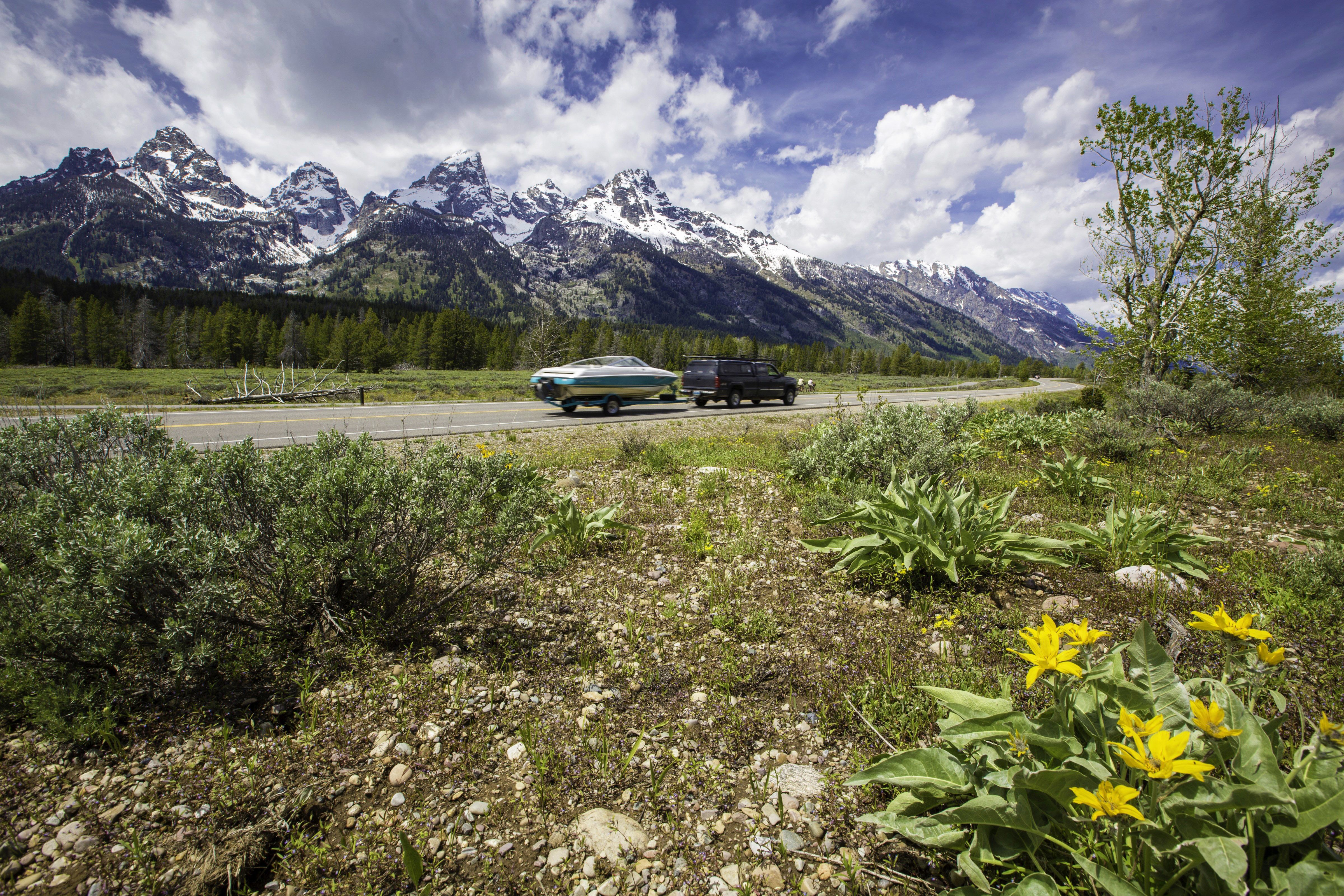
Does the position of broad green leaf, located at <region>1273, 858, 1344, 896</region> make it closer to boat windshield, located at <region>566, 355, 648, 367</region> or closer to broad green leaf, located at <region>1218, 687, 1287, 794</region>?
broad green leaf, located at <region>1218, 687, 1287, 794</region>

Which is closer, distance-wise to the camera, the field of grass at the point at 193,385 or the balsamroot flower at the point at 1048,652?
the balsamroot flower at the point at 1048,652

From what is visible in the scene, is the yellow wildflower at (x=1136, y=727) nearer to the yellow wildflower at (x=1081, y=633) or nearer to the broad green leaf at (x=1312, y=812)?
the yellow wildflower at (x=1081, y=633)

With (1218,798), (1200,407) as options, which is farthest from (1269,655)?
(1200,407)

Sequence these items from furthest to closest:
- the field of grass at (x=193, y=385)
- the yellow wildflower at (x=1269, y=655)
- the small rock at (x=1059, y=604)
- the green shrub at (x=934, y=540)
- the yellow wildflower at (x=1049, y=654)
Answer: the field of grass at (x=193, y=385)
the green shrub at (x=934, y=540)
the small rock at (x=1059, y=604)
the yellow wildflower at (x=1049, y=654)
the yellow wildflower at (x=1269, y=655)

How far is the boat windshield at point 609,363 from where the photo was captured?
54.8ft

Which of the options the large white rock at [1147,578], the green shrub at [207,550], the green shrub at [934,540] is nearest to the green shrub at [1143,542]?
the large white rock at [1147,578]

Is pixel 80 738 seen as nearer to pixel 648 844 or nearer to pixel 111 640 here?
pixel 111 640

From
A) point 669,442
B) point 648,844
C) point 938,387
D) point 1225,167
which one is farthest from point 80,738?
point 938,387

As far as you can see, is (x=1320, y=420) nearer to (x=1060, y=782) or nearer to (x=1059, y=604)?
(x=1059, y=604)

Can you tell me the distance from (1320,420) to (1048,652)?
1460cm

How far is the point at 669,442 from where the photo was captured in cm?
995

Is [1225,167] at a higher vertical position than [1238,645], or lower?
higher

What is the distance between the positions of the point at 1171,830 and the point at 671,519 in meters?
4.32

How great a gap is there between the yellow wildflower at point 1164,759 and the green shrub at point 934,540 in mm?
2358
